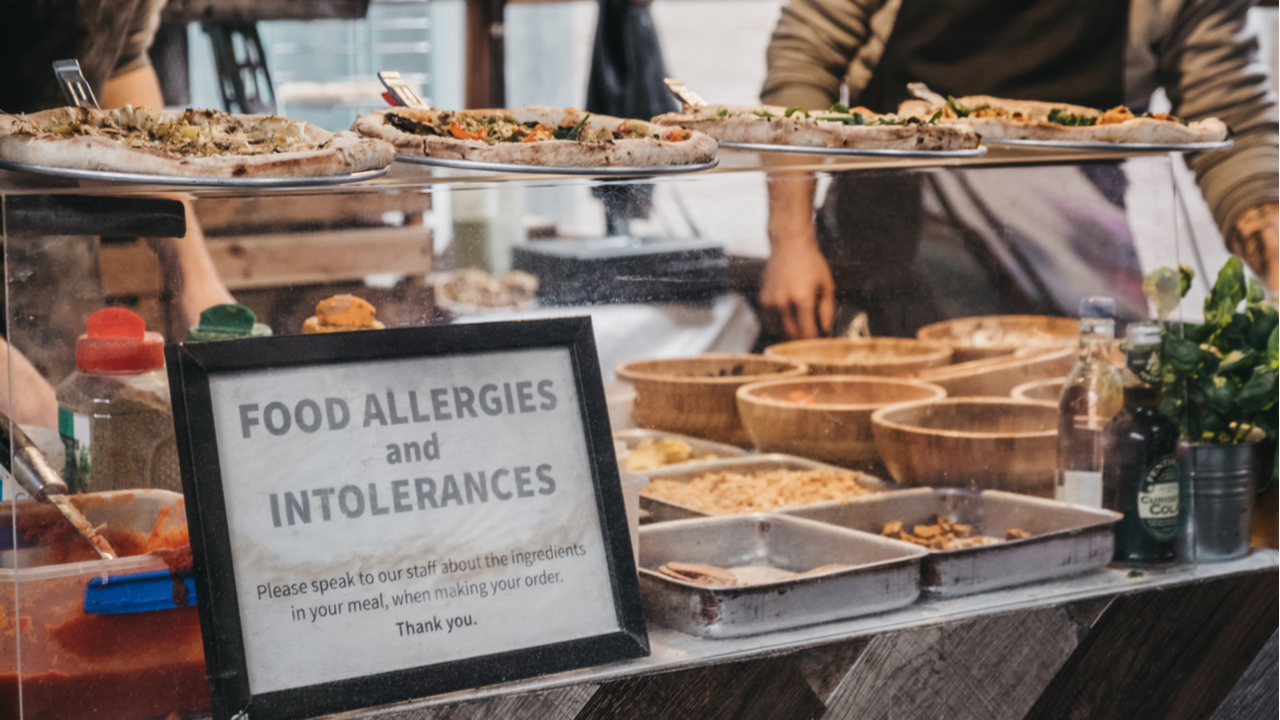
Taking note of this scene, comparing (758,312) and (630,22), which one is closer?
(758,312)

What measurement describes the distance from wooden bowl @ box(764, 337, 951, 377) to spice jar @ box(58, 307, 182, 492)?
90 cm

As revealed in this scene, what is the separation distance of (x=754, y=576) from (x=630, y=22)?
2.48 m

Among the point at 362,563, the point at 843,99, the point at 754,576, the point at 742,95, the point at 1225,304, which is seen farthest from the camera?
the point at 742,95

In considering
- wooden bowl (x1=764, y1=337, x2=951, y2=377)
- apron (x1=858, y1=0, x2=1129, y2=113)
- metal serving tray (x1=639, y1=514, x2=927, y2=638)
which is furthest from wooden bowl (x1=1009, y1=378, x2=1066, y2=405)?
apron (x1=858, y1=0, x2=1129, y2=113)

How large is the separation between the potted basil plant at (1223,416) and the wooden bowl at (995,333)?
0.28m

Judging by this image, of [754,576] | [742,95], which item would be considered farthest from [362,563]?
[742,95]

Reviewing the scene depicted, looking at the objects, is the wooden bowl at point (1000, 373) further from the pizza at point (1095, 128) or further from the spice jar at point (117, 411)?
the spice jar at point (117, 411)

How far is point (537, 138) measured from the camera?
1180 mm

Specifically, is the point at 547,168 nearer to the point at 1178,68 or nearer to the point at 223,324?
the point at 223,324

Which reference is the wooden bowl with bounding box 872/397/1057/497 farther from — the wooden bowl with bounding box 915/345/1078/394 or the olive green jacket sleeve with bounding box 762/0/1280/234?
the olive green jacket sleeve with bounding box 762/0/1280/234

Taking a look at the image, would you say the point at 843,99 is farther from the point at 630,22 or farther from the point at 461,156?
the point at 461,156

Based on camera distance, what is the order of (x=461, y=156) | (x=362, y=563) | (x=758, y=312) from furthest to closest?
(x=758, y=312) → (x=461, y=156) → (x=362, y=563)

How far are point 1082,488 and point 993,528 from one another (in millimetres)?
118

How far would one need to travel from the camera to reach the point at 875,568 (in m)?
1.13
